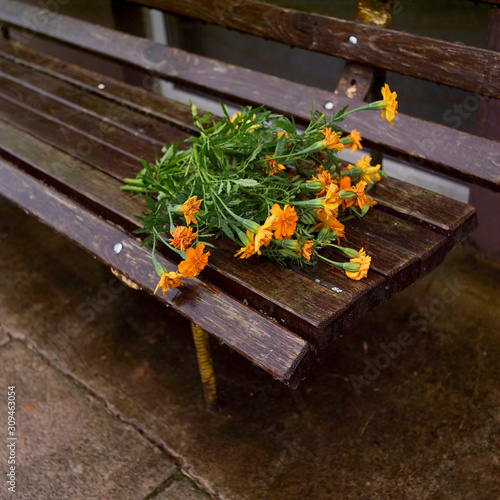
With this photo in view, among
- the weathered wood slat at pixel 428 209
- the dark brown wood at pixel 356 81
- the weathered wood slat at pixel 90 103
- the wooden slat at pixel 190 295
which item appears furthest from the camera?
the weathered wood slat at pixel 90 103

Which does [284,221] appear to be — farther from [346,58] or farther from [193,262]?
[346,58]

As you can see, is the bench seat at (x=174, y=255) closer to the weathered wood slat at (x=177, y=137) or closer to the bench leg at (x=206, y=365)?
the weathered wood slat at (x=177, y=137)

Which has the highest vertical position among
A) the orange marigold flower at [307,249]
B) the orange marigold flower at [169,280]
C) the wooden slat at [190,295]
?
the orange marigold flower at [307,249]

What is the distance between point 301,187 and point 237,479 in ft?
2.92

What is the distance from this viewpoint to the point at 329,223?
152 centimetres

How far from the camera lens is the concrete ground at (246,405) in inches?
71.4

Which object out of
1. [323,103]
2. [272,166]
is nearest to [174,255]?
[272,166]

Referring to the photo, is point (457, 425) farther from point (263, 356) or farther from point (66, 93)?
point (66, 93)

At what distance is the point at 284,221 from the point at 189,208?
Answer: 0.22 m

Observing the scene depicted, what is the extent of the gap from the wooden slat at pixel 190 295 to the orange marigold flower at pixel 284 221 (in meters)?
0.20

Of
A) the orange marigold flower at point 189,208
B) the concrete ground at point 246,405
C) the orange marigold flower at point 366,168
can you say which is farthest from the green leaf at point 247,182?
the concrete ground at point 246,405

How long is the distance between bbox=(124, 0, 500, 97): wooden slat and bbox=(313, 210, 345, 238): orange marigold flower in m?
0.67

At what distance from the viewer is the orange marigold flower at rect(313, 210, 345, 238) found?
150 centimetres

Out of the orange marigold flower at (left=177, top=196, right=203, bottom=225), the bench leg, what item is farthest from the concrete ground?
the orange marigold flower at (left=177, top=196, right=203, bottom=225)
